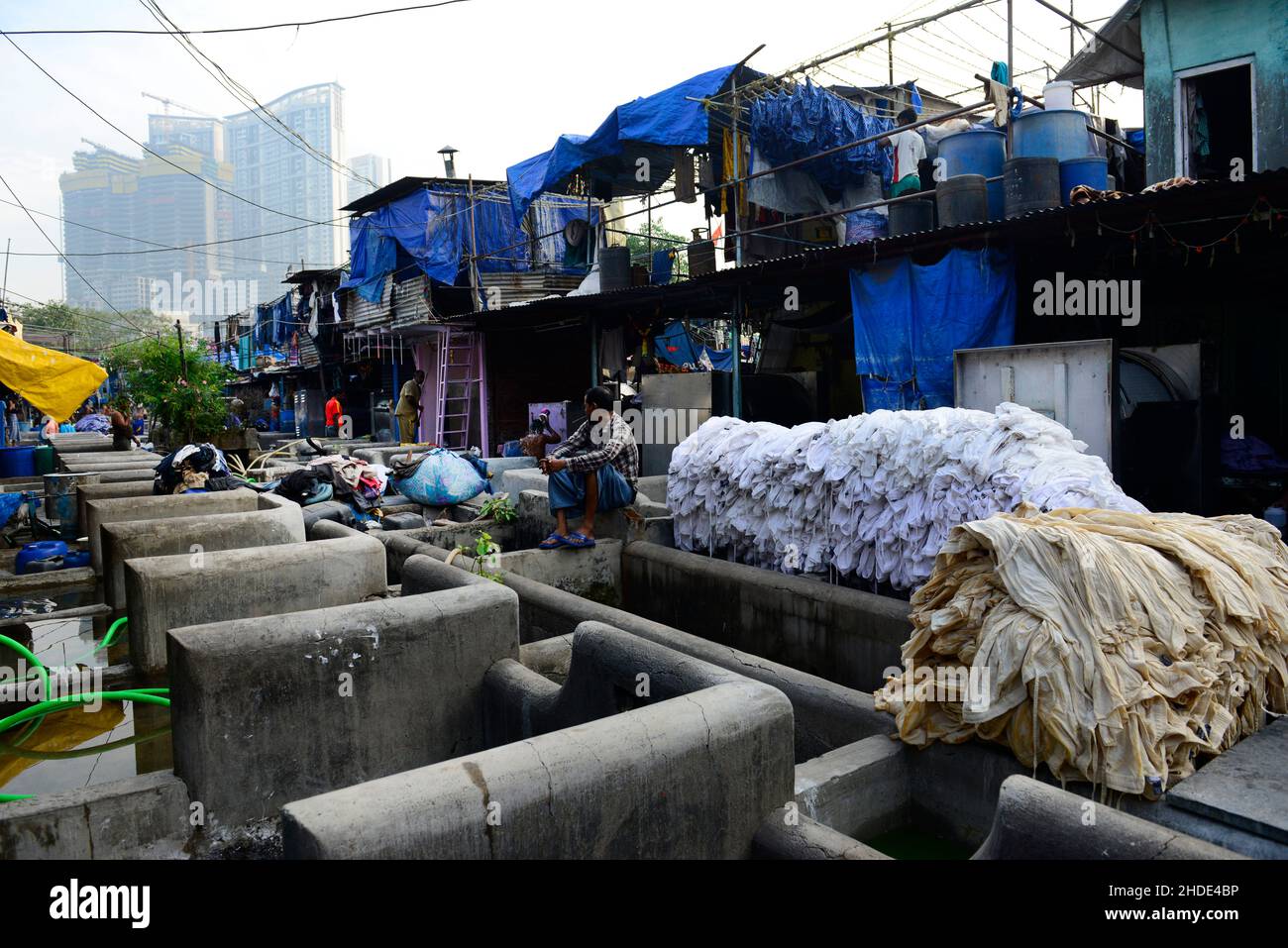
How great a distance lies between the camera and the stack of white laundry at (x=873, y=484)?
5.42 metres

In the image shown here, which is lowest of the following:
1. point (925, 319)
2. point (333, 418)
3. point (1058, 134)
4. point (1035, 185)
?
point (333, 418)

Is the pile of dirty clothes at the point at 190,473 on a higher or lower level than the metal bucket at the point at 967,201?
lower

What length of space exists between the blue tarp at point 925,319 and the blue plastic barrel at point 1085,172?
1637mm

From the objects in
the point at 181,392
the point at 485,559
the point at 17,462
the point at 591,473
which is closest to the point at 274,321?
the point at 181,392

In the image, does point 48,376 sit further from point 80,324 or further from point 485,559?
point 80,324

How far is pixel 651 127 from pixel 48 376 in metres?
9.32

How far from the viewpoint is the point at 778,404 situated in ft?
45.4

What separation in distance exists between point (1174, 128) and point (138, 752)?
12.9m

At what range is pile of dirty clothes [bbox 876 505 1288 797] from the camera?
3.38 metres

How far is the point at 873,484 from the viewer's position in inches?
247

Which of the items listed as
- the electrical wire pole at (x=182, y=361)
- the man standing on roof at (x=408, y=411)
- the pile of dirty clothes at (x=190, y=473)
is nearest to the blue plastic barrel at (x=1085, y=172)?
the pile of dirty clothes at (x=190, y=473)

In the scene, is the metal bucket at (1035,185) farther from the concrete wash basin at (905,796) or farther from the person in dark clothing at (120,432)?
the person in dark clothing at (120,432)
